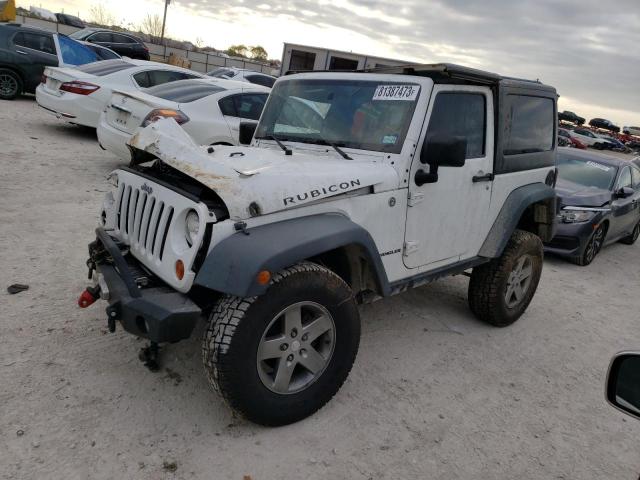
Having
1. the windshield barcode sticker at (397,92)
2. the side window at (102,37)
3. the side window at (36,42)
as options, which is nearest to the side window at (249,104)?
the windshield barcode sticker at (397,92)

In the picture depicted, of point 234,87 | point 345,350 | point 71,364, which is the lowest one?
point 71,364

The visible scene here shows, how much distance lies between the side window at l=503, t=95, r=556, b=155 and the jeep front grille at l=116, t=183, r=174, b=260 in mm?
2784

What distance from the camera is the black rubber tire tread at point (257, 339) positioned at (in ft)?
8.39

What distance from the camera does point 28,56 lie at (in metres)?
11.8

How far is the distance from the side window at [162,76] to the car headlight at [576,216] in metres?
7.23

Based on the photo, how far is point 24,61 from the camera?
1188 centimetres

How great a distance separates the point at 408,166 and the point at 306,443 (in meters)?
1.80

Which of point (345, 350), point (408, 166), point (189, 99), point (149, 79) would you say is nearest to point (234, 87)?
point (189, 99)

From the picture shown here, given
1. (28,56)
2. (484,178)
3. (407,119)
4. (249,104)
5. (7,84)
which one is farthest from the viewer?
(7,84)

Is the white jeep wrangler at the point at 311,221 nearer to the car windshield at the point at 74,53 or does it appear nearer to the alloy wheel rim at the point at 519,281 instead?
the alloy wheel rim at the point at 519,281

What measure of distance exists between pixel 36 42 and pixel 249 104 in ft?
24.0

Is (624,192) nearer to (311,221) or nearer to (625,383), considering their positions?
(311,221)

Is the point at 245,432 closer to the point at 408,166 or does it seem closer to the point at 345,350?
the point at 345,350

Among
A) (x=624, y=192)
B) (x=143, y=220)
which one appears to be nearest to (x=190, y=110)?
(x=143, y=220)
